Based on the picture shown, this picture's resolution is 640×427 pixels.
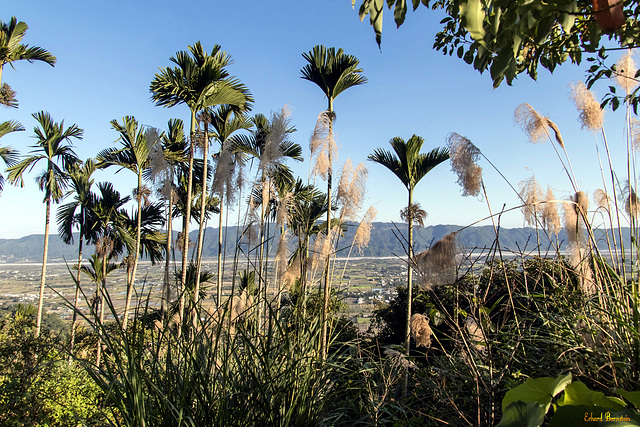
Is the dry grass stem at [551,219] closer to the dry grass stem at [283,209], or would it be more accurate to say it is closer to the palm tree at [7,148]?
the dry grass stem at [283,209]

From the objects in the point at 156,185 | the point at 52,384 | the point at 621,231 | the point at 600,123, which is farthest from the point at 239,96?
the point at 621,231

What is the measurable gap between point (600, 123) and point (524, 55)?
2.32 ft

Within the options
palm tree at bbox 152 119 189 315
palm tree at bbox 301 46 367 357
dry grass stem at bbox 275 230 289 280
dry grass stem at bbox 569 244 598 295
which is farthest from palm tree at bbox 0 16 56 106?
dry grass stem at bbox 569 244 598 295

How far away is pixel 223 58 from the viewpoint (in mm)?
6734

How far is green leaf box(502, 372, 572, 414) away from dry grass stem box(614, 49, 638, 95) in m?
2.47

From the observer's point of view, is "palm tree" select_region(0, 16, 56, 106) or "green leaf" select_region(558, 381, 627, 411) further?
"palm tree" select_region(0, 16, 56, 106)

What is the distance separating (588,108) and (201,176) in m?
7.50

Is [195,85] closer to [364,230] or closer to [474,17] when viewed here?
[364,230]

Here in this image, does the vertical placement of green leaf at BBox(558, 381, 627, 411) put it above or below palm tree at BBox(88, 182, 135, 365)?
below

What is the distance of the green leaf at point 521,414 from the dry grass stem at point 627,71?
258 cm

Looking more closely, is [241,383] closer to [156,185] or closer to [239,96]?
[156,185]

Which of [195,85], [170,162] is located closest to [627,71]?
[170,162]

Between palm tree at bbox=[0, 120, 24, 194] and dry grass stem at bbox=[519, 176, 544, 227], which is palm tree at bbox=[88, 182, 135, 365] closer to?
palm tree at bbox=[0, 120, 24, 194]

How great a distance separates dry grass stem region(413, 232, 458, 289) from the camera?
147cm
